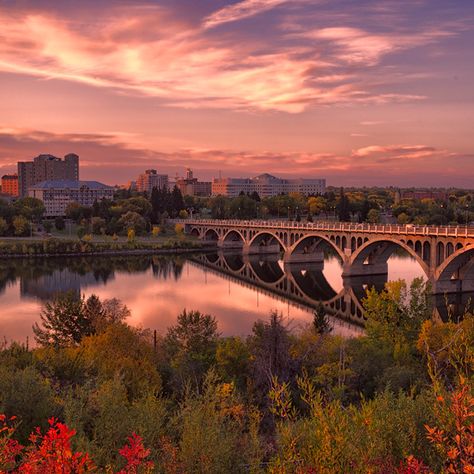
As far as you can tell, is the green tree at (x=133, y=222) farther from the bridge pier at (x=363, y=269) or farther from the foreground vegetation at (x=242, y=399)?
the foreground vegetation at (x=242, y=399)

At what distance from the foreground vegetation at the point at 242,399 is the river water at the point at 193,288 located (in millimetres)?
13316

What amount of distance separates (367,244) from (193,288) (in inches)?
923

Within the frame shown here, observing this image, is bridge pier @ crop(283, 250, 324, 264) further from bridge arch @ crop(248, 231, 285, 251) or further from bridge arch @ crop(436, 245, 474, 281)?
bridge arch @ crop(436, 245, 474, 281)

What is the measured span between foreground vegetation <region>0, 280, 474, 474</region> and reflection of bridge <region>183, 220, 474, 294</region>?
25576mm

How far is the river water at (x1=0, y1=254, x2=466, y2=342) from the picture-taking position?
52.2 m

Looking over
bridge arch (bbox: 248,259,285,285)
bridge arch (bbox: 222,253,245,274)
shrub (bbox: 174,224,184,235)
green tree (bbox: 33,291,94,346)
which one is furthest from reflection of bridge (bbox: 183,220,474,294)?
green tree (bbox: 33,291,94,346)

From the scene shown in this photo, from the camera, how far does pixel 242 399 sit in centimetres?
2167

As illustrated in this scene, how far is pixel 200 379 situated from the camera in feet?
84.3

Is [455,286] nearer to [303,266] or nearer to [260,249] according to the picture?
[303,266]

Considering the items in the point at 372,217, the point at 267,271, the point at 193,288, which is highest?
the point at 372,217

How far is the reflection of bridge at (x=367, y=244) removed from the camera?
198 ft

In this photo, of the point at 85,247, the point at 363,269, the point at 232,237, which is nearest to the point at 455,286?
the point at 363,269

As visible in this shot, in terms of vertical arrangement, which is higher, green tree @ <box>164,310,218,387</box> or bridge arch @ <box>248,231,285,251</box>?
bridge arch @ <box>248,231,285,251</box>

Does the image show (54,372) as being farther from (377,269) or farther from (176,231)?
(176,231)
